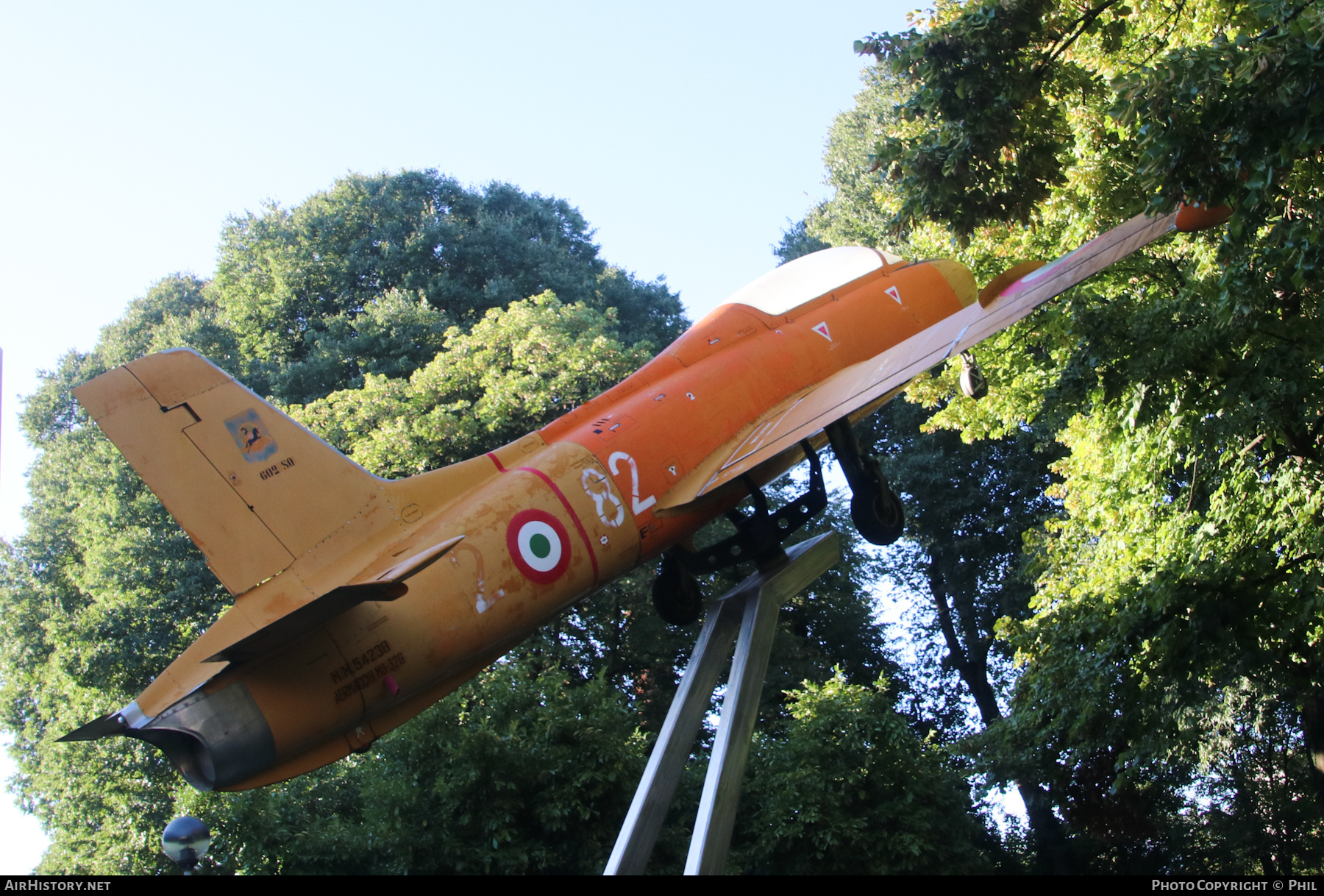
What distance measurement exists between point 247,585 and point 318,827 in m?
9.21

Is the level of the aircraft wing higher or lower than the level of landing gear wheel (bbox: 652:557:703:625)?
higher

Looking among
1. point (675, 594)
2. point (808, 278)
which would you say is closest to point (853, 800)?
point (675, 594)

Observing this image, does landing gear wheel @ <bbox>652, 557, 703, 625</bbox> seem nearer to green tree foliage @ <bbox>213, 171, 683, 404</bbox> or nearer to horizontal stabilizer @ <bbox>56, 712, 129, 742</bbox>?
horizontal stabilizer @ <bbox>56, 712, 129, 742</bbox>

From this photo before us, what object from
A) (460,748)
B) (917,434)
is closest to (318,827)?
(460,748)

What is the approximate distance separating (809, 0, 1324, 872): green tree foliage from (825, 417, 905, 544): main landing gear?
10.6 feet

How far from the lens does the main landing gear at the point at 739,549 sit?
367 inches

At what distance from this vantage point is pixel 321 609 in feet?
20.6

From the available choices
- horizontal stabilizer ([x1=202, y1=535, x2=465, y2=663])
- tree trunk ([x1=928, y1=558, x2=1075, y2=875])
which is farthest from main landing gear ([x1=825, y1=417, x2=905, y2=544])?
tree trunk ([x1=928, y1=558, x2=1075, y2=875])

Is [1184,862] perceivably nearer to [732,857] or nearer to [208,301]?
[732,857]

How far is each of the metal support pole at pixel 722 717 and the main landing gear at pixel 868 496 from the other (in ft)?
2.16

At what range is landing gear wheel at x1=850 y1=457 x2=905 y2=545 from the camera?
995 centimetres

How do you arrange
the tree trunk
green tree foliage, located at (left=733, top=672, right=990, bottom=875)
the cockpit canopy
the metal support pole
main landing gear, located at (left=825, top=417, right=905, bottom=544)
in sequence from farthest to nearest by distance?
the tree trunk, green tree foliage, located at (left=733, top=672, right=990, bottom=875), the cockpit canopy, main landing gear, located at (left=825, top=417, right=905, bottom=544), the metal support pole

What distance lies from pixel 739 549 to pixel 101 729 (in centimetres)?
556

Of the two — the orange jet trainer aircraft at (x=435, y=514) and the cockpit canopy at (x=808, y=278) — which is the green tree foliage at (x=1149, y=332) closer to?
the cockpit canopy at (x=808, y=278)
